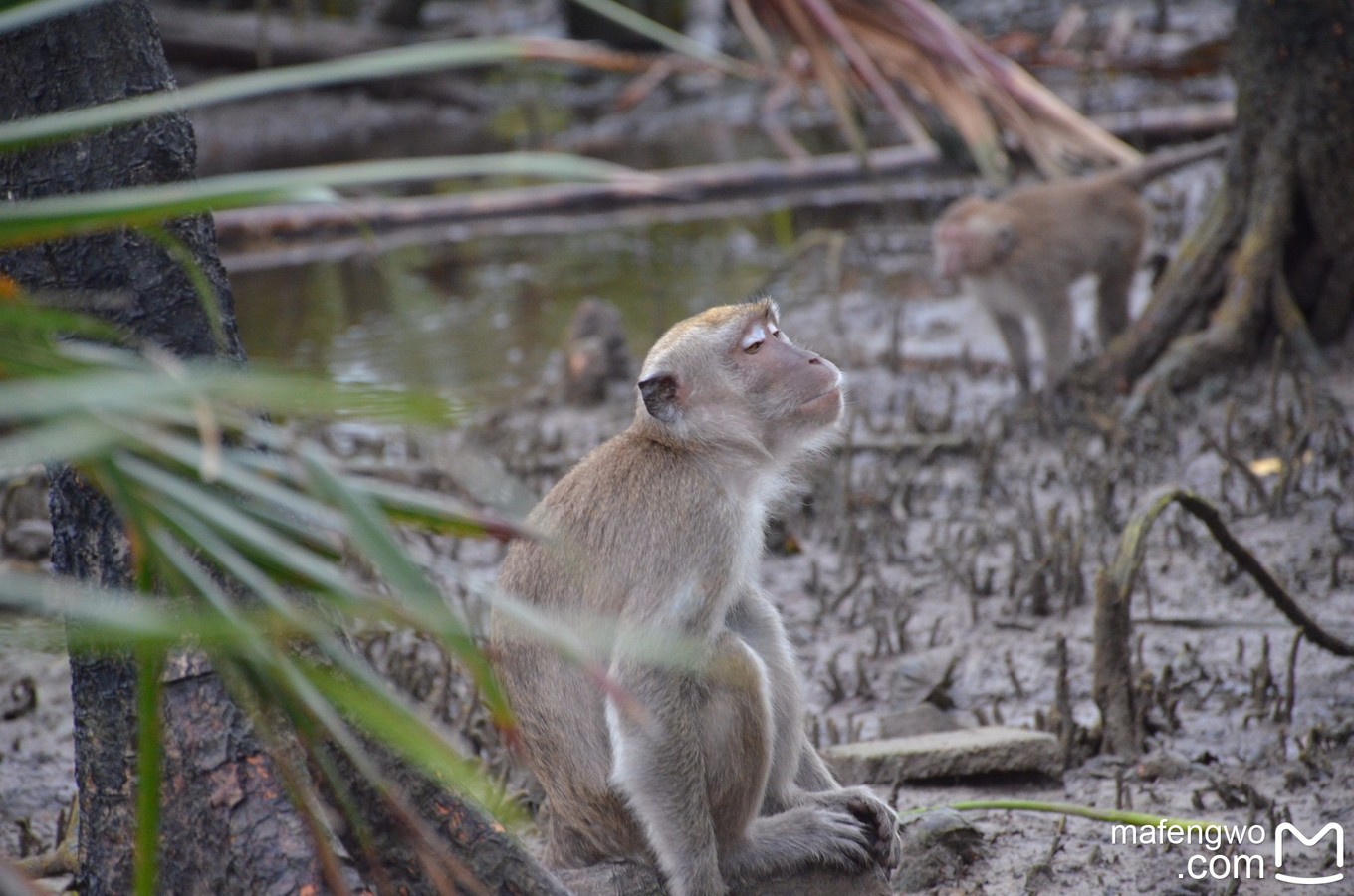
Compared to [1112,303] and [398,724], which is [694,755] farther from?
[1112,303]

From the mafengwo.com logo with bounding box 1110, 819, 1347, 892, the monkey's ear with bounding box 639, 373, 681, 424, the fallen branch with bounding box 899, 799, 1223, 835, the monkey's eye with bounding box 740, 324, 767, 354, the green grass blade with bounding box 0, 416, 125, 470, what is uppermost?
the green grass blade with bounding box 0, 416, 125, 470

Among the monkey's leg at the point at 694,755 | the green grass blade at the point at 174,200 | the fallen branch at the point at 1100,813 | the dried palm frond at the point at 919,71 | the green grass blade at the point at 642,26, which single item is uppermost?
the dried palm frond at the point at 919,71

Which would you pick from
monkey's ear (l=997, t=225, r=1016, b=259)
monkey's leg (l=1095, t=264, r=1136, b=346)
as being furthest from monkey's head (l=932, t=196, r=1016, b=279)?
monkey's leg (l=1095, t=264, r=1136, b=346)

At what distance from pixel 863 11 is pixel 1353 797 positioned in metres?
A: 3.02

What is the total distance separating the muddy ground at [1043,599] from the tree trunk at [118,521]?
72 centimetres

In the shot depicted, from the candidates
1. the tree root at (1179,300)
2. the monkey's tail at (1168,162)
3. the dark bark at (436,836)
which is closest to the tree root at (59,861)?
the dark bark at (436,836)

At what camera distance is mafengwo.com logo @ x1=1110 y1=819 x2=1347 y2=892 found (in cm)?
329

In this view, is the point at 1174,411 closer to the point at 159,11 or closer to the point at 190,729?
the point at 190,729

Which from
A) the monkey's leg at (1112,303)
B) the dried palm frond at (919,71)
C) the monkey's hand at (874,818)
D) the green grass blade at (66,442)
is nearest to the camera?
the green grass blade at (66,442)

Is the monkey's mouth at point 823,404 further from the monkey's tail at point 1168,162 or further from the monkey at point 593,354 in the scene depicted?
the monkey at point 593,354

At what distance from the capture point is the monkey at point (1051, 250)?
7891 mm

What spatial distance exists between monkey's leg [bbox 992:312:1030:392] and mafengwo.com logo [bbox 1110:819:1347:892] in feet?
14.4

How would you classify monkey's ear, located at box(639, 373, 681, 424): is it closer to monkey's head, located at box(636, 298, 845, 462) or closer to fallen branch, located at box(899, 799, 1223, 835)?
monkey's head, located at box(636, 298, 845, 462)

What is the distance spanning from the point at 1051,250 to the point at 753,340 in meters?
4.88
